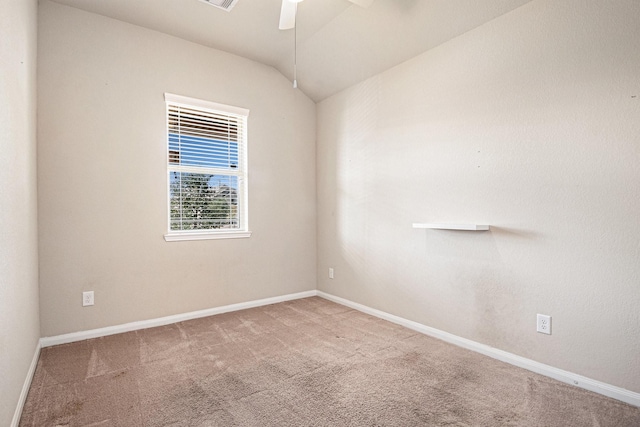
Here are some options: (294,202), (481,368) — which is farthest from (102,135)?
(481,368)

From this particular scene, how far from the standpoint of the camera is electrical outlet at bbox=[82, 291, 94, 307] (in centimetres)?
284

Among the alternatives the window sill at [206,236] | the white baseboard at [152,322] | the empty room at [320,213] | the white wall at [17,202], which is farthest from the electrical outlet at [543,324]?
the white wall at [17,202]

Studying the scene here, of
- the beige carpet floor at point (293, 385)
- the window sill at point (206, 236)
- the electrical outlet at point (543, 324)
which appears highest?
the window sill at point (206, 236)

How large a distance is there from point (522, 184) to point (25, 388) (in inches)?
136

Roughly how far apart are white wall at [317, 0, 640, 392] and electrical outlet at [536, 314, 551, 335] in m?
0.04

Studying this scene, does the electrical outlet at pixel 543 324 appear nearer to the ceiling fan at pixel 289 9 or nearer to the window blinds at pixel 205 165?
the ceiling fan at pixel 289 9

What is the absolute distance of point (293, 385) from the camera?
2098 millimetres

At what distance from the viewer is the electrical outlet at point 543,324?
2193mm

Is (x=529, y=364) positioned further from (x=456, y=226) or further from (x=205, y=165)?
(x=205, y=165)

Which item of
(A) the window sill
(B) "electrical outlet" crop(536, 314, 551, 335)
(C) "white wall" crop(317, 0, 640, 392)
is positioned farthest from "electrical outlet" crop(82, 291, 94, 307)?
(B) "electrical outlet" crop(536, 314, 551, 335)

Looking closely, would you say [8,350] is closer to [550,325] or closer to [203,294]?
[203,294]

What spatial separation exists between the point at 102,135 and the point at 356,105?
2.54 metres

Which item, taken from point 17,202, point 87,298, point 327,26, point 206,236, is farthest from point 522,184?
point 87,298

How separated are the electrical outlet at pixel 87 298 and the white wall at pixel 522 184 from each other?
2665 mm
